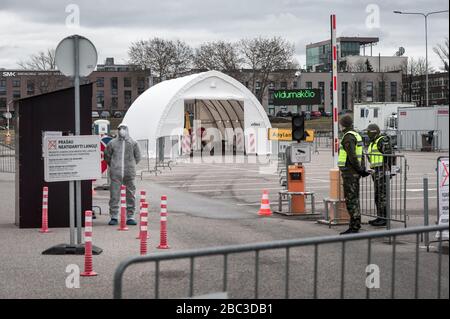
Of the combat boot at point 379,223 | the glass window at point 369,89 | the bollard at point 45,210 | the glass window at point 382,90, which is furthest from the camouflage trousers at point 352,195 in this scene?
the glass window at point 369,89

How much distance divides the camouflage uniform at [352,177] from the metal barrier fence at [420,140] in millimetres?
35970

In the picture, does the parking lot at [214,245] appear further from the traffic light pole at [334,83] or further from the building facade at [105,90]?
the building facade at [105,90]

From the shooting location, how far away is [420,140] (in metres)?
49.0

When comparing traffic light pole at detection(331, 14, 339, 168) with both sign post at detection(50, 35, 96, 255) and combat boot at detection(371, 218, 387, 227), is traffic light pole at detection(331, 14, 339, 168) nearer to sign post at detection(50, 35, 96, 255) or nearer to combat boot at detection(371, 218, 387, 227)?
combat boot at detection(371, 218, 387, 227)

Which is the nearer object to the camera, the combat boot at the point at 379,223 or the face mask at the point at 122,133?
the combat boot at the point at 379,223

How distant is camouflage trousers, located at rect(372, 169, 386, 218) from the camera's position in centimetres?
1341

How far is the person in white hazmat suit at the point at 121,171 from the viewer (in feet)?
47.3

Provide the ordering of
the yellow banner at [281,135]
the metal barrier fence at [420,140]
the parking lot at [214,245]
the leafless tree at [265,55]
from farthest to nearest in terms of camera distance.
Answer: the leafless tree at [265,55] < the metal barrier fence at [420,140] < the yellow banner at [281,135] < the parking lot at [214,245]

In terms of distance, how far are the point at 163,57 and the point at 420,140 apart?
165 ft

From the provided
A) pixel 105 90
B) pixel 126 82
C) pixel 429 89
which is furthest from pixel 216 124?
pixel 105 90

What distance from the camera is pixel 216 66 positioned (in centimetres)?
8881

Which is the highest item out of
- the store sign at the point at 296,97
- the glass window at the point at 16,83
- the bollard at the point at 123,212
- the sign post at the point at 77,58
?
the glass window at the point at 16,83

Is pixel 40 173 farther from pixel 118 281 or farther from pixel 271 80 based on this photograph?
pixel 271 80
